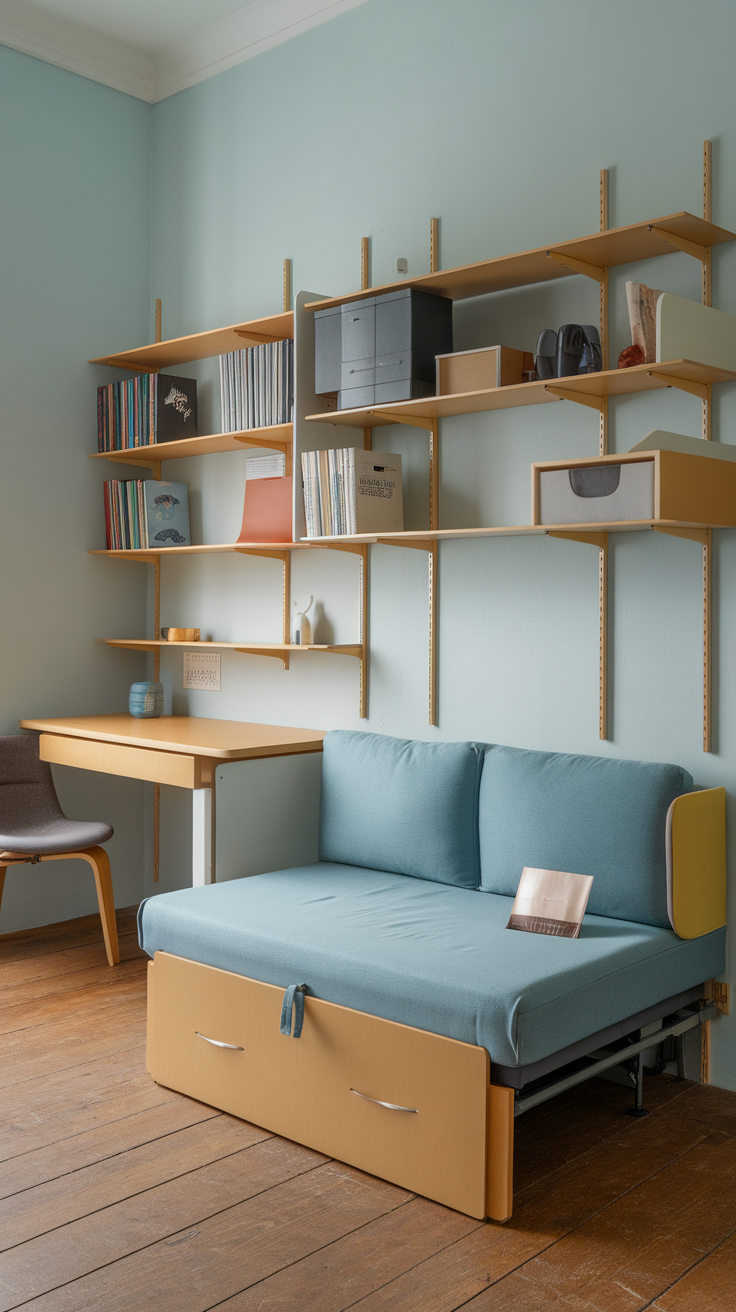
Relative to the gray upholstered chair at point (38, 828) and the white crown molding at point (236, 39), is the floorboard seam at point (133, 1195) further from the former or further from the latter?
the white crown molding at point (236, 39)

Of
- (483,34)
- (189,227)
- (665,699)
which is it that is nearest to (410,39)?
(483,34)

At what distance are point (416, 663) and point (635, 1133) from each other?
1.47 meters

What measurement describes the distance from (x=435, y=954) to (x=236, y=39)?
3.36 meters

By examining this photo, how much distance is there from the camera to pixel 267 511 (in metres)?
3.63

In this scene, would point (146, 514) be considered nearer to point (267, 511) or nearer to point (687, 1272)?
point (267, 511)

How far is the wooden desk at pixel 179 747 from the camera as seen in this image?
299 centimetres

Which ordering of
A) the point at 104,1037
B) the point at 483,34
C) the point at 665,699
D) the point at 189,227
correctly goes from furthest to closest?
1. the point at 189,227
2. the point at 483,34
3. the point at 104,1037
4. the point at 665,699

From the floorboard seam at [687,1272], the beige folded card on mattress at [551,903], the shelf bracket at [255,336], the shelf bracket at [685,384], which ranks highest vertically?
the shelf bracket at [255,336]

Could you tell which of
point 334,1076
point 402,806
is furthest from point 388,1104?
point 402,806

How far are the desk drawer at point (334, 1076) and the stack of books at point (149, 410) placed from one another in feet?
6.77

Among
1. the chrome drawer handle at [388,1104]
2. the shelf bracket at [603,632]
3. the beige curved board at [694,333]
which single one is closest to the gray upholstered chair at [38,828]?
the chrome drawer handle at [388,1104]

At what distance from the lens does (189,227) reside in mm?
4145

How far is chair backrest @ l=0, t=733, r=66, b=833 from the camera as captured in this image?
12.3 ft

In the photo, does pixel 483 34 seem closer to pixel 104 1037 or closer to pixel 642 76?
pixel 642 76
